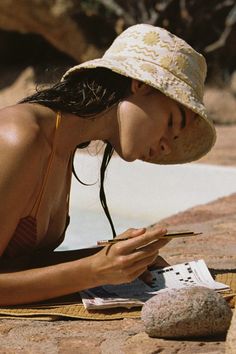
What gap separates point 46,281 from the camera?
284 cm

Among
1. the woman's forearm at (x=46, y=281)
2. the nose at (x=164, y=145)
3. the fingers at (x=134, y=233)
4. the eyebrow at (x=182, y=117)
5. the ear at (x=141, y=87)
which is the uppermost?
the ear at (x=141, y=87)

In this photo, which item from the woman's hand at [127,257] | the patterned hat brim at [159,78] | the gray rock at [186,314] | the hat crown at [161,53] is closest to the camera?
the gray rock at [186,314]

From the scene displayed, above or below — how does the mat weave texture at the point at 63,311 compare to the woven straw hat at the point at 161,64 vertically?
below

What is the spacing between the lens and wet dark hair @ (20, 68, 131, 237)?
2.92m

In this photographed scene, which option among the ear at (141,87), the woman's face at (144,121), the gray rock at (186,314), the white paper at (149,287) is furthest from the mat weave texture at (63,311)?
the ear at (141,87)

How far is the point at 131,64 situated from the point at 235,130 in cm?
882

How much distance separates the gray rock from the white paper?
27cm

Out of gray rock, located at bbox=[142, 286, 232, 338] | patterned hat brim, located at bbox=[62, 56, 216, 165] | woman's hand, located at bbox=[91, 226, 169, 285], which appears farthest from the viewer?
patterned hat brim, located at bbox=[62, 56, 216, 165]

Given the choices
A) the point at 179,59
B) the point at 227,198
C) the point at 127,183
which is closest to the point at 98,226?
the point at 127,183

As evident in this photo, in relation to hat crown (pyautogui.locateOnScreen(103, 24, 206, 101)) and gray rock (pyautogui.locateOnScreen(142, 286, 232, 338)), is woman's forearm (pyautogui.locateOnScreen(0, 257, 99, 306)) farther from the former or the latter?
hat crown (pyautogui.locateOnScreen(103, 24, 206, 101))

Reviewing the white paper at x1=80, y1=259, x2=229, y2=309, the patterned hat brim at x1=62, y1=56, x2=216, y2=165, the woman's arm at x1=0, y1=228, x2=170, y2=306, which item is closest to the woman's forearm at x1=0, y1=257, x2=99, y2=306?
the woman's arm at x1=0, y1=228, x2=170, y2=306

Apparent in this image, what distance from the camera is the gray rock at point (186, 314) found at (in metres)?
2.59

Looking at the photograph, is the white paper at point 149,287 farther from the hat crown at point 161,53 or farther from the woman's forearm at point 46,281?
the hat crown at point 161,53

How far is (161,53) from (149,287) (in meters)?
0.88
